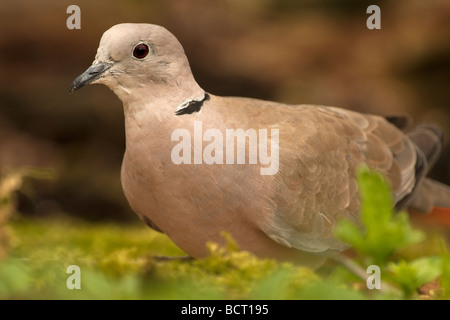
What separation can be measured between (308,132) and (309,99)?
2418 millimetres

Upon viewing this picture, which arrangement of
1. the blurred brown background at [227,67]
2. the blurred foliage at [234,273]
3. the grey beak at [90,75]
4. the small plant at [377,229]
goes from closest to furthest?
the blurred foliage at [234,273] < the small plant at [377,229] < the grey beak at [90,75] < the blurred brown background at [227,67]

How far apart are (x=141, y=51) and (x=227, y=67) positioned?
2.67 m

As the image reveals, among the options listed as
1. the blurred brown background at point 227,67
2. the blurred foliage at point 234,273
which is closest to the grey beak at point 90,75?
the blurred foliage at point 234,273

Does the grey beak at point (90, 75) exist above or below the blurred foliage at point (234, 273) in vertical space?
above

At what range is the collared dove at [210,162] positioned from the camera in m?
1.96

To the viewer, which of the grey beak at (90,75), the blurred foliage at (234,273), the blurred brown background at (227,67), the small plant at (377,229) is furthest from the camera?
the blurred brown background at (227,67)

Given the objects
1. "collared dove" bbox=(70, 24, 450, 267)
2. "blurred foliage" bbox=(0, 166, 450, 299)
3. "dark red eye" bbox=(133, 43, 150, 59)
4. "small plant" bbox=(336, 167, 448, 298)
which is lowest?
"blurred foliage" bbox=(0, 166, 450, 299)

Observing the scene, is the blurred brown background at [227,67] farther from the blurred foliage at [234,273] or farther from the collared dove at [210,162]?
the blurred foliage at [234,273]

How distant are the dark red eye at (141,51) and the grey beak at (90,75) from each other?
0.09 meters

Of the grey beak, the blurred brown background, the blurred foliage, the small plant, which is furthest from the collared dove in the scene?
the blurred brown background

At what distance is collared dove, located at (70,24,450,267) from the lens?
1963mm

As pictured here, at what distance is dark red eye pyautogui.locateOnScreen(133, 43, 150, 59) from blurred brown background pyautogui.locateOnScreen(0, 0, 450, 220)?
244 cm

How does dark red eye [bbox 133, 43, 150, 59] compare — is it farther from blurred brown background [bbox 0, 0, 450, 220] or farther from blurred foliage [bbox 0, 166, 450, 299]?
blurred brown background [bbox 0, 0, 450, 220]

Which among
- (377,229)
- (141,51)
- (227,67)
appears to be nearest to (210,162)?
(141,51)
